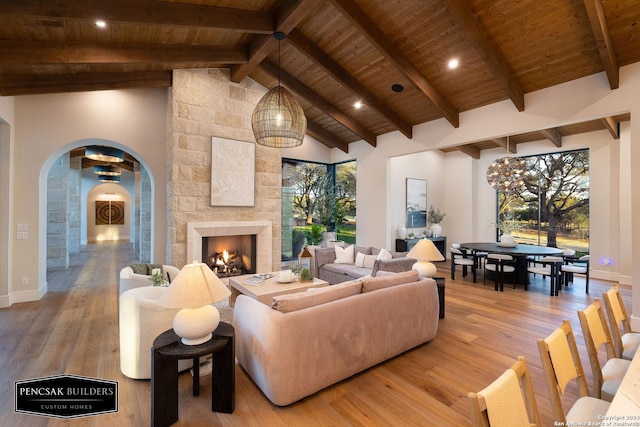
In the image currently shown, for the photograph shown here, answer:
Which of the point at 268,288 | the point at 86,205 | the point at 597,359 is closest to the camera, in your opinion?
the point at 597,359

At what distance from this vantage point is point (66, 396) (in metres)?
2.38

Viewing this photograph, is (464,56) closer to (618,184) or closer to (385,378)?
(385,378)

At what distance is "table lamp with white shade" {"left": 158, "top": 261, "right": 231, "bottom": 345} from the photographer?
208cm

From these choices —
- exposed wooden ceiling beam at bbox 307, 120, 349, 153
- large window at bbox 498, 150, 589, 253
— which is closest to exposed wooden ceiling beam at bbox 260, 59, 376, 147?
exposed wooden ceiling beam at bbox 307, 120, 349, 153

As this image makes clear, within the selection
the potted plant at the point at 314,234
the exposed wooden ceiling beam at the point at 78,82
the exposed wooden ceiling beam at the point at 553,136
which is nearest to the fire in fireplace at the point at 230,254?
the potted plant at the point at 314,234

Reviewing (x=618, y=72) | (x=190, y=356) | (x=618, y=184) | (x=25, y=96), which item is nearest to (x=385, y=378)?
(x=190, y=356)

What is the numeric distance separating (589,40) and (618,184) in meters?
4.22

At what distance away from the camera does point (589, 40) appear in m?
3.64

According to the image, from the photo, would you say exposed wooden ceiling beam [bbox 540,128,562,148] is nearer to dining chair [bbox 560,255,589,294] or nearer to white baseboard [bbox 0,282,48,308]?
dining chair [bbox 560,255,589,294]

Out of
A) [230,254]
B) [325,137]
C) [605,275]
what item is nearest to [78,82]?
[230,254]

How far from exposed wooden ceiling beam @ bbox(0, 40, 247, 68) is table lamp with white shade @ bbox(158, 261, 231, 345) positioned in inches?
137

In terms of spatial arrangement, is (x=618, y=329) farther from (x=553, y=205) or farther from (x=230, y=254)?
(x=553, y=205)

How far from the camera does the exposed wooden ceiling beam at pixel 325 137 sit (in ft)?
24.5

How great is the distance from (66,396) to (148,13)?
3797mm
